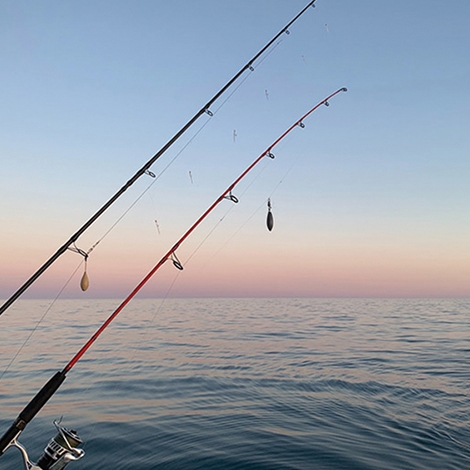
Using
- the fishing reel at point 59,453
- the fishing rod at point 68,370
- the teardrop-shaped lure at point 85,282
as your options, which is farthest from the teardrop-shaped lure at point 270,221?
the fishing reel at point 59,453

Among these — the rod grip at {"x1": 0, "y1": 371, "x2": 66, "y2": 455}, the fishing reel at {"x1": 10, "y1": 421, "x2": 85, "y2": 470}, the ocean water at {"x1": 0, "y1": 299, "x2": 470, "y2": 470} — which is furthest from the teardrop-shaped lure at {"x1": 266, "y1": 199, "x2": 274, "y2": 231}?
the fishing reel at {"x1": 10, "y1": 421, "x2": 85, "y2": 470}

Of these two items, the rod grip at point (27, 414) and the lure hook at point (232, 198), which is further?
the lure hook at point (232, 198)

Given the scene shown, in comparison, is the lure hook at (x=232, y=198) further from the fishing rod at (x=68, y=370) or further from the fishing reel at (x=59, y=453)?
the fishing reel at (x=59, y=453)

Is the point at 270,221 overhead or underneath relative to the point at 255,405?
overhead

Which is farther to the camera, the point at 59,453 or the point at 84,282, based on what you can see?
the point at 84,282

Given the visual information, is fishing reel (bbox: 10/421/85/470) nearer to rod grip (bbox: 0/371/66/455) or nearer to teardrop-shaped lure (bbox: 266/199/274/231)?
rod grip (bbox: 0/371/66/455)

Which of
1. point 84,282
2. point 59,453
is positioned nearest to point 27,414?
point 59,453

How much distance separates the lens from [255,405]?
9.53 meters

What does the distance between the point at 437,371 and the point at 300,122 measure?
9.34 metres

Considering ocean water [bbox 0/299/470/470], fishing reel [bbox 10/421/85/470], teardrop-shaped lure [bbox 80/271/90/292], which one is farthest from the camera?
ocean water [bbox 0/299/470/470]

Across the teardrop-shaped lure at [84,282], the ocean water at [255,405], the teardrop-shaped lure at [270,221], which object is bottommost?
the ocean water at [255,405]

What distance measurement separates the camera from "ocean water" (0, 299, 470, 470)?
6.79 metres

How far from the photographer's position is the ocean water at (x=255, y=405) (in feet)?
22.3

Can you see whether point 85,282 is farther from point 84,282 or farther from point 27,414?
point 27,414
